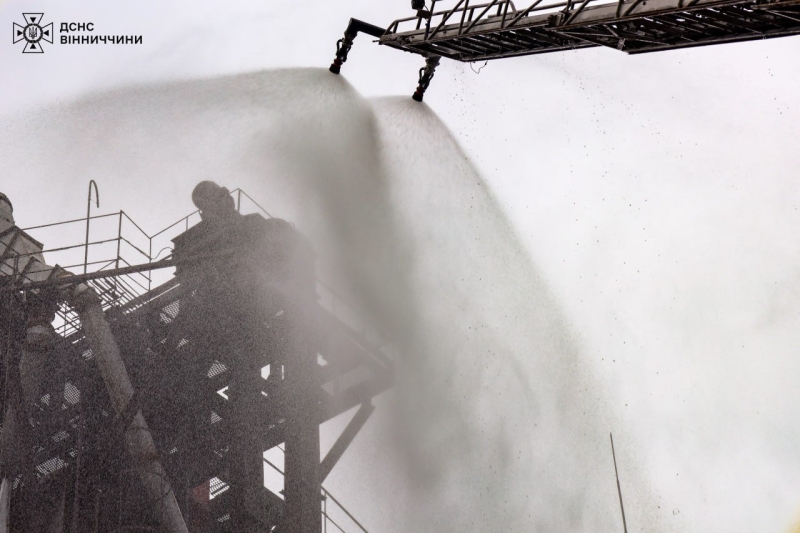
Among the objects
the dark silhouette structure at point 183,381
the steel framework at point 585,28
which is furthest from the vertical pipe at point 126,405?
the steel framework at point 585,28

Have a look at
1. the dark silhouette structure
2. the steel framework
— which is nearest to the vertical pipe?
the dark silhouette structure

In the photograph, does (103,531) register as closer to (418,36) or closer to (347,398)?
(347,398)

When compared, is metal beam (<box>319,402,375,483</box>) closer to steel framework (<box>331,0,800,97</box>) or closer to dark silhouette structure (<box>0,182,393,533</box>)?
dark silhouette structure (<box>0,182,393,533</box>)

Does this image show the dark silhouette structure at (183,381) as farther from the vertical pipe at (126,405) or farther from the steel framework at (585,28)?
the steel framework at (585,28)

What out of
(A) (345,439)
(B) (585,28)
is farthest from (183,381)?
(B) (585,28)

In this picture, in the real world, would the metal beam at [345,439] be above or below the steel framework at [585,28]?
below

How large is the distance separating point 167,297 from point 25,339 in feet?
11.8

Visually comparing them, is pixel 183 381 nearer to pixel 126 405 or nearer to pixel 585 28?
pixel 126 405

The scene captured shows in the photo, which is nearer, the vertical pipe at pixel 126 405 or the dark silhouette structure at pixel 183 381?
the vertical pipe at pixel 126 405

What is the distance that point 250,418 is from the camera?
2150 centimetres

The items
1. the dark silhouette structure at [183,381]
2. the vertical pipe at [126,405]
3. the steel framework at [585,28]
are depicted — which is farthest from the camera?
the dark silhouette structure at [183,381]

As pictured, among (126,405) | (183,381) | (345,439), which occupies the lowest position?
(345,439)

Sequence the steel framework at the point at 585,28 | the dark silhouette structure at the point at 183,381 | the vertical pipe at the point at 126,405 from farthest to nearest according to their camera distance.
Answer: the dark silhouette structure at the point at 183,381
the vertical pipe at the point at 126,405
the steel framework at the point at 585,28

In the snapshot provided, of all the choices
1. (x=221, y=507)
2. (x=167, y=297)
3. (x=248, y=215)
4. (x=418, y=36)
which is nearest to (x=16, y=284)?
(x=167, y=297)
